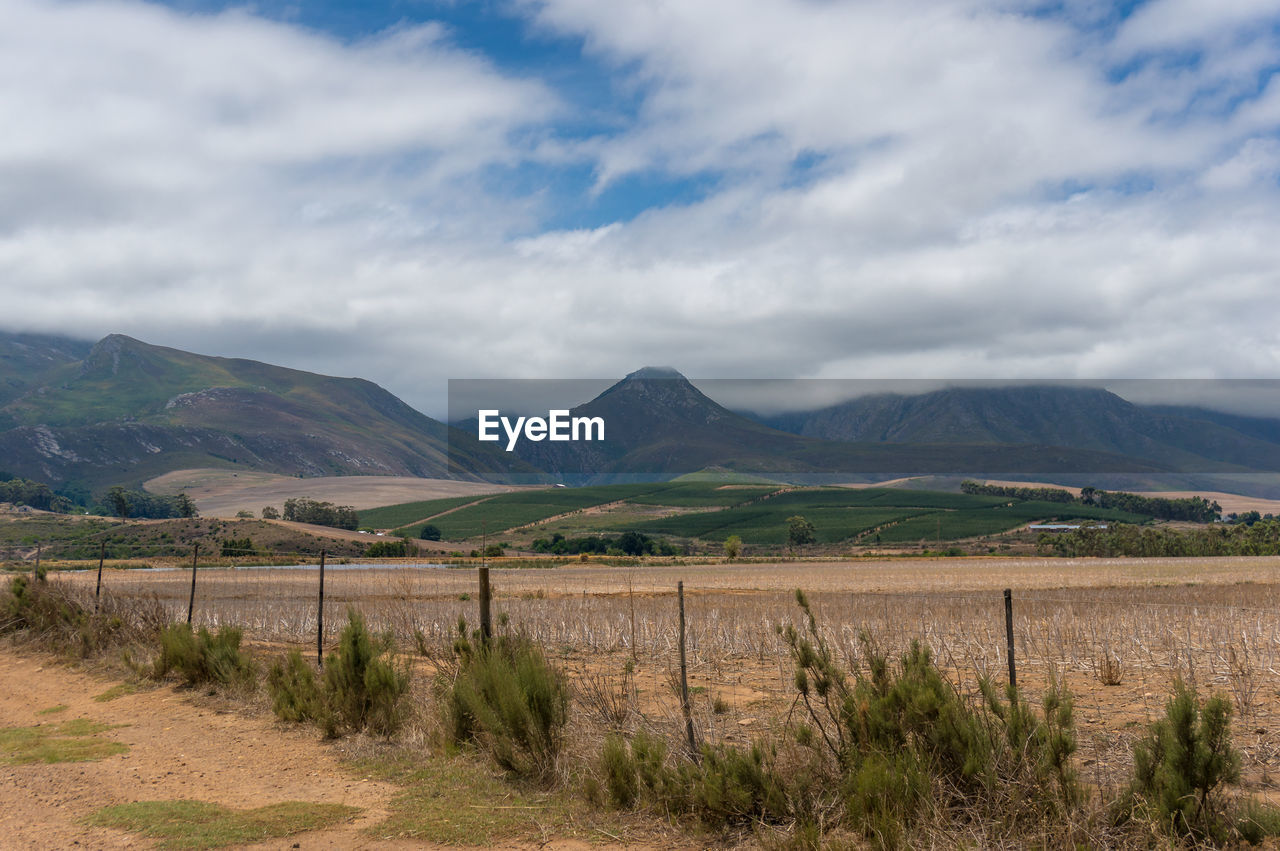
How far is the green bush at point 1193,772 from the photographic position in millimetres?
6270

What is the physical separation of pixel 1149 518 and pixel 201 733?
660 feet

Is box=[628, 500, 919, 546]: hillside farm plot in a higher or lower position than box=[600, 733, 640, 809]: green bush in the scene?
lower

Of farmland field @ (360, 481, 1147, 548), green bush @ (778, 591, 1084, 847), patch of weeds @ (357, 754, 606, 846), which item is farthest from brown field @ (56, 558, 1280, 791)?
farmland field @ (360, 481, 1147, 548)

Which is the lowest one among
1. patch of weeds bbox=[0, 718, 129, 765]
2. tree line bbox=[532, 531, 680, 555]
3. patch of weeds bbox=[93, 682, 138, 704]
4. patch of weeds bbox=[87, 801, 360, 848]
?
tree line bbox=[532, 531, 680, 555]

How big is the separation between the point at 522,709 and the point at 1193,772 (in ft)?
19.2

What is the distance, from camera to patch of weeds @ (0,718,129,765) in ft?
35.6

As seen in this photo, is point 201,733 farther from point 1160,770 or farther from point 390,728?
point 1160,770

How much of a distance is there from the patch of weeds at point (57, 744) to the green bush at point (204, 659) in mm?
1977

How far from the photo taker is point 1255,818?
6.48 m

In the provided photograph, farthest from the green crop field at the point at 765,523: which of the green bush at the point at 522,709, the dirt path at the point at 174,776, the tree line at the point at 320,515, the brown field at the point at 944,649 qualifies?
the green bush at the point at 522,709

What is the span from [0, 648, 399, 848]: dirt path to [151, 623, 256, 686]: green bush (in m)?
0.67

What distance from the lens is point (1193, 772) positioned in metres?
6.34

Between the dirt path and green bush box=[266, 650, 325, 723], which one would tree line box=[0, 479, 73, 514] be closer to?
the dirt path

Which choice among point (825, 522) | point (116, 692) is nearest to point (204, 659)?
point (116, 692)
